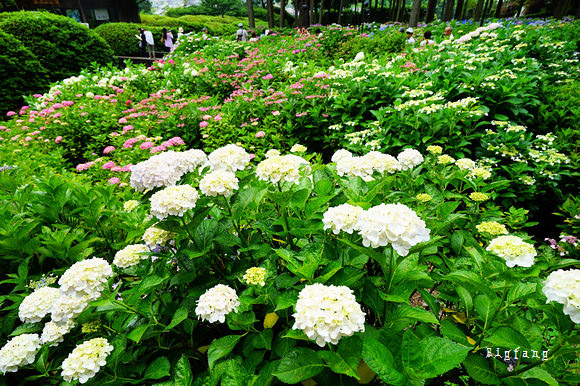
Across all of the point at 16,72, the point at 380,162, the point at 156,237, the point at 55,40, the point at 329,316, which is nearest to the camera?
the point at 329,316

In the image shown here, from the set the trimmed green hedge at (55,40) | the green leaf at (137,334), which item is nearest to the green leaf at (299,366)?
the green leaf at (137,334)

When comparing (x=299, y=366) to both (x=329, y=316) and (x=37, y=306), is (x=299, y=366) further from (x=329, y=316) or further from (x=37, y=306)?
(x=37, y=306)

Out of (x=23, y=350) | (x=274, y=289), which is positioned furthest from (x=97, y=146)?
(x=274, y=289)

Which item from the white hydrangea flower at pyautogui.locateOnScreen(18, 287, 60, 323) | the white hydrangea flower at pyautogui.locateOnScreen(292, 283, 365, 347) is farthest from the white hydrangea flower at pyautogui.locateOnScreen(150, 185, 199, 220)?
the white hydrangea flower at pyautogui.locateOnScreen(18, 287, 60, 323)

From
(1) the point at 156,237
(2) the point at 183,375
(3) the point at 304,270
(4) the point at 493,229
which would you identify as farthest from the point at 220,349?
(4) the point at 493,229

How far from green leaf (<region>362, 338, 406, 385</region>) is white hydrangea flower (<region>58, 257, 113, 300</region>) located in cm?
115

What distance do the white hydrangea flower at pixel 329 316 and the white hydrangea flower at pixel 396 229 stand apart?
0.76ft

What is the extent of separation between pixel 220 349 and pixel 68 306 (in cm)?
72

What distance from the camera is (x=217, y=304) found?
1.12 metres

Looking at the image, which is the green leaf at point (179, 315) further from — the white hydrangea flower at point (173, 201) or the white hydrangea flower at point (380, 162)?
the white hydrangea flower at point (380, 162)

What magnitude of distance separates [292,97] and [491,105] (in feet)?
10.3

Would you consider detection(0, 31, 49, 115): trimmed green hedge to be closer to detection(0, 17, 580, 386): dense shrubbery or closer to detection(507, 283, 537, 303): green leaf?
detection(0, 17, 580, 386): dense shrubbery

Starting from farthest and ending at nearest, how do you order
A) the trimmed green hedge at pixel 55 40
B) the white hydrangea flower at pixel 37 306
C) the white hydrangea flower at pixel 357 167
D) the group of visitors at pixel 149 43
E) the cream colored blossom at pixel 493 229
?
the group of visitors at pixel 149 43, the trimmed green hedge at pixel 55 40, the white hydrangea flower at pixel 357 167, the cream colored blossom at pixel 493 229, the white hydrangea flower at pixel 37 306

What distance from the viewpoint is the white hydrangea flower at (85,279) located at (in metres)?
1.24
